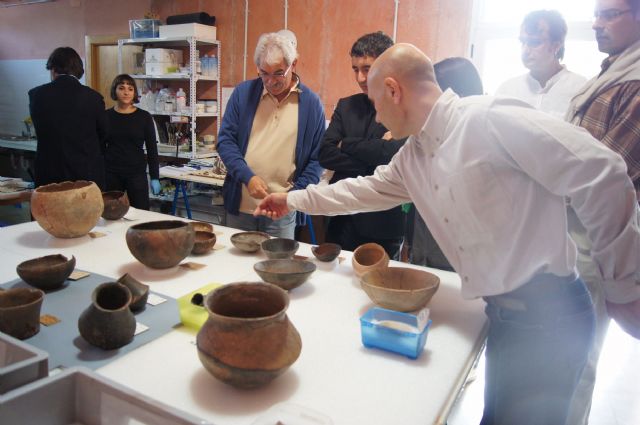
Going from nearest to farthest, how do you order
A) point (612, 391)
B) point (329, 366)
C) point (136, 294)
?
1. point (329, 366)
2. point (136, 294)
3. point (612, 391)

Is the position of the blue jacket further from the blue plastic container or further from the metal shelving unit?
the metal shelving unit

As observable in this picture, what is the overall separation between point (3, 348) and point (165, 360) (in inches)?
13.0

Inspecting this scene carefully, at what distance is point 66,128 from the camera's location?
11.0ft

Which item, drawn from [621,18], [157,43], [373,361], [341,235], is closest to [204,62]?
[157,43]

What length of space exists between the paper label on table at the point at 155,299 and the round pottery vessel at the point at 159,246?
0.19 m

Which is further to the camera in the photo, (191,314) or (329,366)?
(191,314)

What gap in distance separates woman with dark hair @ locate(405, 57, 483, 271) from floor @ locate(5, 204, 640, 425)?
69 cm

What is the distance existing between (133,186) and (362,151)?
228 cm

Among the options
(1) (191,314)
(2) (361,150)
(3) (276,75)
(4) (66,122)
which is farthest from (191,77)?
(1) (191,314)

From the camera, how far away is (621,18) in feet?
5.26

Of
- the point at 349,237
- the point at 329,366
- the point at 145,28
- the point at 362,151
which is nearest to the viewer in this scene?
the point at 329,366

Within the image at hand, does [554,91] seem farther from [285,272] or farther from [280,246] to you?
[285,272]

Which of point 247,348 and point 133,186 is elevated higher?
point 247,348

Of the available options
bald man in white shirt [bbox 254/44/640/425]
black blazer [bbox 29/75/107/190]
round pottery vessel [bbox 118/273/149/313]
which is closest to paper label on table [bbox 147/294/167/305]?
round pottery vessel [bbox 118/273/149/313]
